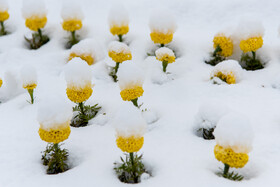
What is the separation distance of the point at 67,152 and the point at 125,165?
423 millimetres

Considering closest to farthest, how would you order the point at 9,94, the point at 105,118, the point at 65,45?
the point at 105,118 < the point at 9,94 < the point at 65,45

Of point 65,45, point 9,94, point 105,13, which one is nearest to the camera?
point 9,94

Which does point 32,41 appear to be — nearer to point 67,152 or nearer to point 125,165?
point 67,152

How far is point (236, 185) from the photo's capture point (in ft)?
6.20

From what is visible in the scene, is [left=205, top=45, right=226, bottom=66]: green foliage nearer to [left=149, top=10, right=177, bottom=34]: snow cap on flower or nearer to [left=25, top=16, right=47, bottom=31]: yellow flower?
[left=149, top=10, right=177, bottom=34]: snow cap on flower

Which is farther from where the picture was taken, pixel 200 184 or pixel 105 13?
pixel 105 13

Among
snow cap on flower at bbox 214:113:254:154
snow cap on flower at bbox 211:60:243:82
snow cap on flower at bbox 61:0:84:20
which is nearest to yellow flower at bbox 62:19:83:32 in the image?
snow cap on flower at bbox 61:0:84:20

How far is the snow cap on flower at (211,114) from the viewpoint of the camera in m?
2.31

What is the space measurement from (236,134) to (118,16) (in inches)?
76.6

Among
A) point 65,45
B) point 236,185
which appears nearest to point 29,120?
point 65,45

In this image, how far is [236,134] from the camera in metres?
1.75

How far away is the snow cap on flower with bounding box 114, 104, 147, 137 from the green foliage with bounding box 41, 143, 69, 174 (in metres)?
0.53

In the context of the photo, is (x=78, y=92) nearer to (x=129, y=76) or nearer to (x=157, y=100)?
(x=129, y=76)

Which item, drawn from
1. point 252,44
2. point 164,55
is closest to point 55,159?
point 164,55
